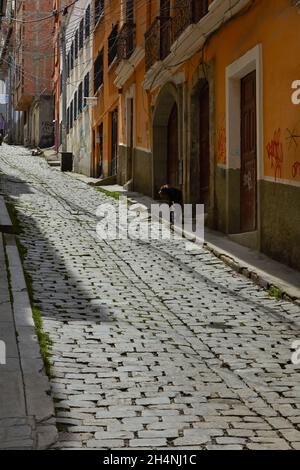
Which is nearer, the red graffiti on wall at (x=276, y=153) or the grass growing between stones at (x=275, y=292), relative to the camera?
the grass growing between stones at (x=275, y=292)

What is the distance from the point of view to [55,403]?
15.5ft

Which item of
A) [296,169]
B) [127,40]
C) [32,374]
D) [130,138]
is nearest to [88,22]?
[127,40]

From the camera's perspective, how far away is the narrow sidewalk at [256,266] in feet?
28.3

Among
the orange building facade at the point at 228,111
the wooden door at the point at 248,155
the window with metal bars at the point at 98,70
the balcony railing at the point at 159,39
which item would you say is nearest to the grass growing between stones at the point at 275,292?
the orange building facade at the point at 228,111

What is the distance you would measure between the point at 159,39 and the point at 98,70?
11311 millimetres

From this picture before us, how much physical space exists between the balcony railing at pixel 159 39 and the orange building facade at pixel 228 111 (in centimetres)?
3

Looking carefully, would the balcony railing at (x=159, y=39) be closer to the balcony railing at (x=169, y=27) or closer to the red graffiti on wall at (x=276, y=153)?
the balcony railing at (x=169, y=27)

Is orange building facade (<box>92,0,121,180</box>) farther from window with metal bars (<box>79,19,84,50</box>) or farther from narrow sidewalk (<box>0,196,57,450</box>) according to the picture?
narrow sidewalk (<box>0,196,57,450</box>)

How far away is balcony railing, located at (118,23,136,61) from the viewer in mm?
21250

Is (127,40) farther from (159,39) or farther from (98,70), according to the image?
(98,70)

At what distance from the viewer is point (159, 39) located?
677 inches

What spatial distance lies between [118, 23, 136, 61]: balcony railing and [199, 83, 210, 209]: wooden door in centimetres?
667

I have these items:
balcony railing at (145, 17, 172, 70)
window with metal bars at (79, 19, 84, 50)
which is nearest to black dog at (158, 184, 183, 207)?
balcony railing at (145, 17, 172, 70)
